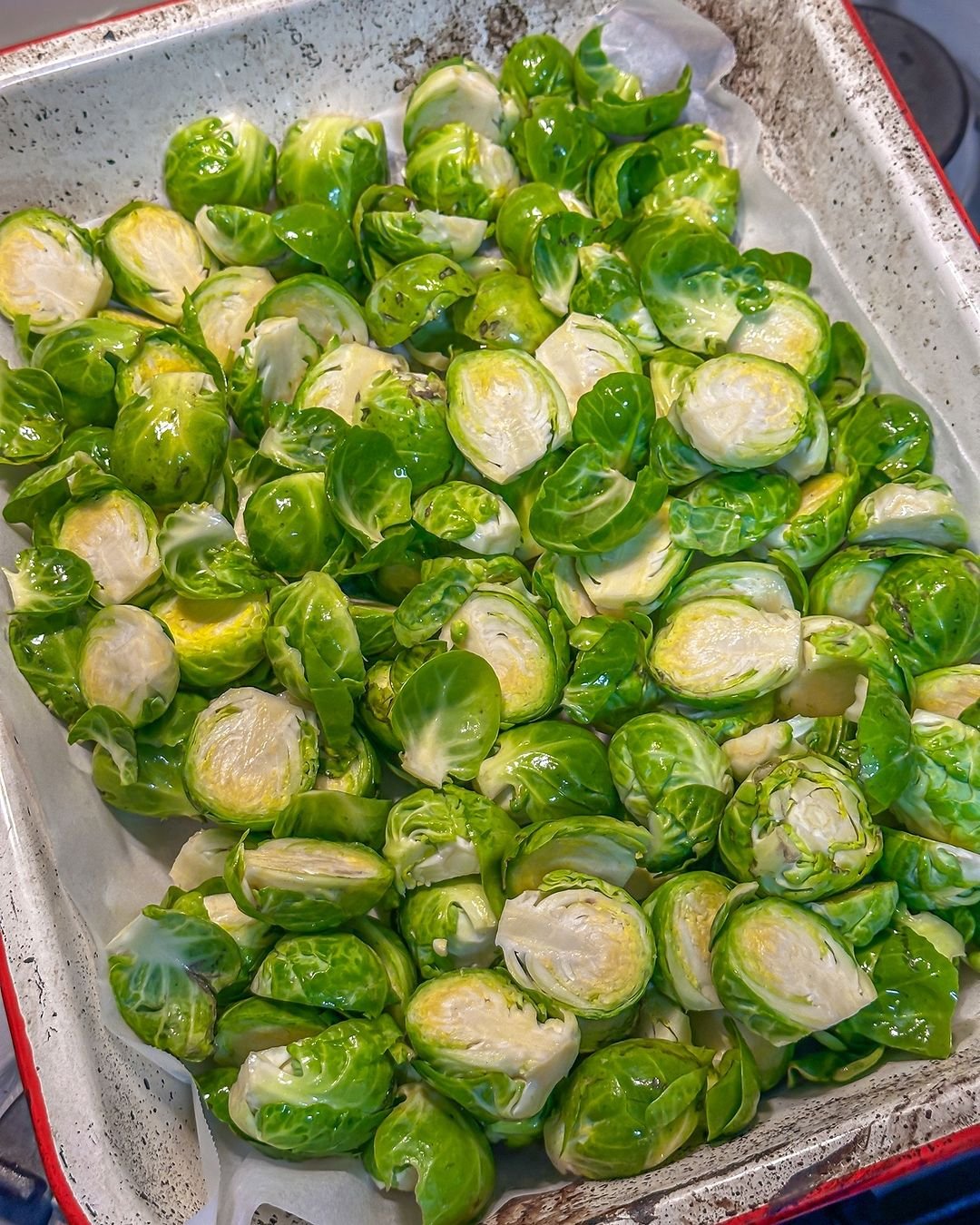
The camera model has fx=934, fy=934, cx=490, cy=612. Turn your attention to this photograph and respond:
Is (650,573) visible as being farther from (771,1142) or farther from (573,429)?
(771,1142)

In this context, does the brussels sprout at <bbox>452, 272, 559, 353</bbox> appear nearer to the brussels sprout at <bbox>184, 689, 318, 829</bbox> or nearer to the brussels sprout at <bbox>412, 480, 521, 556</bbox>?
the brussels sprout at <bbox>412, 480, 521, 556</bbox>

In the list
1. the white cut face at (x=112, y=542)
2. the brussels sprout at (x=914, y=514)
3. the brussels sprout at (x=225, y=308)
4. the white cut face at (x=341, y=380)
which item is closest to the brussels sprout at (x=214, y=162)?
the brussels sprout at (x=225, y=308)

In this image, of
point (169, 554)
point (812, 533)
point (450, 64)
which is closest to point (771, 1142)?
point (812, 533)

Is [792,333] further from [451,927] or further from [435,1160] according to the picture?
[435,1160]

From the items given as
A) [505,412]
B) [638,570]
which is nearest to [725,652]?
[638,570]

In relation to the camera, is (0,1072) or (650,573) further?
(0,1072)
